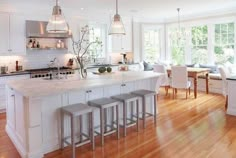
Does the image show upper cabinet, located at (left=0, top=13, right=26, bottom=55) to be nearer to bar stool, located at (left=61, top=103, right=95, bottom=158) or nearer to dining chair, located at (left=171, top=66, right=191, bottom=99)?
bar stool, located at (left=61, top=103, right=95, bottom=158)

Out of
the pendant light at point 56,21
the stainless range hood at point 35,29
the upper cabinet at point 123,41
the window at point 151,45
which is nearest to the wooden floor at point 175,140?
the pendant light at point 56,21

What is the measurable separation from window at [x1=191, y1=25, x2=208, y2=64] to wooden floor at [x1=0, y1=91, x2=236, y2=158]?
335 cm

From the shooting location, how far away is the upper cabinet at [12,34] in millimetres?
5312

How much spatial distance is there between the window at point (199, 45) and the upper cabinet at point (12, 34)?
5716mm

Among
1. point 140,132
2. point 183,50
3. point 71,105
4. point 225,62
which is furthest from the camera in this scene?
point 183,50

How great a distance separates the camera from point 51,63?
640 cm

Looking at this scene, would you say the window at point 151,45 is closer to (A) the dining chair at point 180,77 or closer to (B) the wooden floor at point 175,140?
(A) the dining chair at point 180,77

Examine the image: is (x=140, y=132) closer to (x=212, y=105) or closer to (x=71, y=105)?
(x=71, y=105)

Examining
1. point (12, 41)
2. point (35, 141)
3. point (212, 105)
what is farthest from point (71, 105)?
point (212, 105)

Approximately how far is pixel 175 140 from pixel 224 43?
5.05m

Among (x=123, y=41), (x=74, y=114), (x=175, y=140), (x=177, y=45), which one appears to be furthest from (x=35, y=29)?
(x=177, y=45)

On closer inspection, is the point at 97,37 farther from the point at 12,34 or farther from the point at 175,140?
the point at 175,140

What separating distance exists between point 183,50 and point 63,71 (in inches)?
187

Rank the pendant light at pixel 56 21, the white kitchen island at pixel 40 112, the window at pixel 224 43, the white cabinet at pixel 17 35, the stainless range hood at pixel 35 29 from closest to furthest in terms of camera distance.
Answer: the white kitchen island at pixel 40 112 < the pendant light at pixel 56 21 < the white cabinet at pixel 17 35 < the stainless range hood at pixel 35 29 < the window at pixel 224 43
